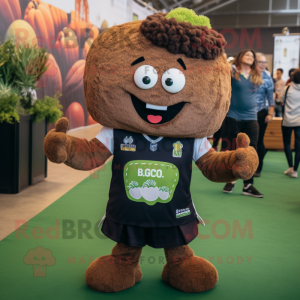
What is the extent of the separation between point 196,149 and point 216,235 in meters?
1.14

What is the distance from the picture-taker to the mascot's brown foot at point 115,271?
6.23 ft

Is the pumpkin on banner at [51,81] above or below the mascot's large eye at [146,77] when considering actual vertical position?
above

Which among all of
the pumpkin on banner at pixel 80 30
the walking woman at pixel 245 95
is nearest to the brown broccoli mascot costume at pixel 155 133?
the walking woman at pixel 245 95

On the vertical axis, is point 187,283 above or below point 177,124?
below

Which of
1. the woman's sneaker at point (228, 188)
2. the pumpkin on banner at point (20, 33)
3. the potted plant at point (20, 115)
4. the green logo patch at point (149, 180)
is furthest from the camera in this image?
the pumpkin on banner at point (20, 33)

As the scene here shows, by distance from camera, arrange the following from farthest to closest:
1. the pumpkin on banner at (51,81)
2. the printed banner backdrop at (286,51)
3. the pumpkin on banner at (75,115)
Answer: the printed banner backdrop at (286,51), the pumpkin on banner at (75,115), the pumpkin on banner at (51,81)

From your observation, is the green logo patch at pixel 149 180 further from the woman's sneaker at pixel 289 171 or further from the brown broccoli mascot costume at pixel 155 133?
the woman's sneaker at pixel 289 171

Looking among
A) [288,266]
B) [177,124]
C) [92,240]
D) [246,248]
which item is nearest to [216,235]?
[246,248]

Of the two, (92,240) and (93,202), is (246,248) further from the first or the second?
(93,202)

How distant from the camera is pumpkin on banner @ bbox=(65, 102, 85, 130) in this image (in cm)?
794

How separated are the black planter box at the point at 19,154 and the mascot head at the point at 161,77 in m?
2.24

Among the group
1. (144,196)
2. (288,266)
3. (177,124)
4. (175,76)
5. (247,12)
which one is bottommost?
(288,266)

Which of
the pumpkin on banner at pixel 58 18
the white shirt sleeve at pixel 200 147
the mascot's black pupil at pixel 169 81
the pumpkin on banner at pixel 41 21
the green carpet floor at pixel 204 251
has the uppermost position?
the pumpkin on banner at pixel 58 18

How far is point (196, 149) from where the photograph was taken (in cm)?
189
